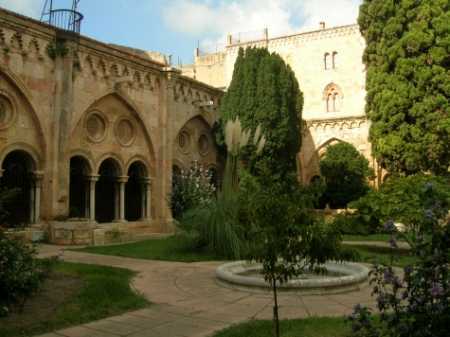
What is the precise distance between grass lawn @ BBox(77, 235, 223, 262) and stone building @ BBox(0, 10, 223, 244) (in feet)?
6.35

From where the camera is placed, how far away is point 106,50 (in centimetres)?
1794

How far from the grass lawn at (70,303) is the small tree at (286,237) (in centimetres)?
236

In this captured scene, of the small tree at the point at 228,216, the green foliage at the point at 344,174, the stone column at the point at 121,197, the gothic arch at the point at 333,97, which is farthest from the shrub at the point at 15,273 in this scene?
the gothic arch at the point at 333,97

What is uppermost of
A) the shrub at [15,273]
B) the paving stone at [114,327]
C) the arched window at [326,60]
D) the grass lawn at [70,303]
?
the arched window at [326,60]

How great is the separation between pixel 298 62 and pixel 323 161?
11487 millimetres

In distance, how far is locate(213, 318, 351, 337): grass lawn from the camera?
4.86 meters

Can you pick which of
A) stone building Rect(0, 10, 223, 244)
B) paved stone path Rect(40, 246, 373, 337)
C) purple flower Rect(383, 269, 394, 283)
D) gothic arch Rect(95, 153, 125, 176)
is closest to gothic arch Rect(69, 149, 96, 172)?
stone building Rect(0, 10, 223, 244)

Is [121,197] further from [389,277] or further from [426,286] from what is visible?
[426,286]

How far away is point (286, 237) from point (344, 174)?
2137 centimetres

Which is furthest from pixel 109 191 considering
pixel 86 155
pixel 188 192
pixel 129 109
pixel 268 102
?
pixel 268 102

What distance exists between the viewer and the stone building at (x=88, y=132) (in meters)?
15.0

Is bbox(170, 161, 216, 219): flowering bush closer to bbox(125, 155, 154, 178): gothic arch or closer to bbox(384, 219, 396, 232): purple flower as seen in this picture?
bbox(125, 155, 154, 178): gothic arch

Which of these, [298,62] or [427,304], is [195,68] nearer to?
[298,62]

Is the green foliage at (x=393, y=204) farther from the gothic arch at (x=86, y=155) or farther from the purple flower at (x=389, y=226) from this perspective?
the gothic arch at (x=86, y=155)
